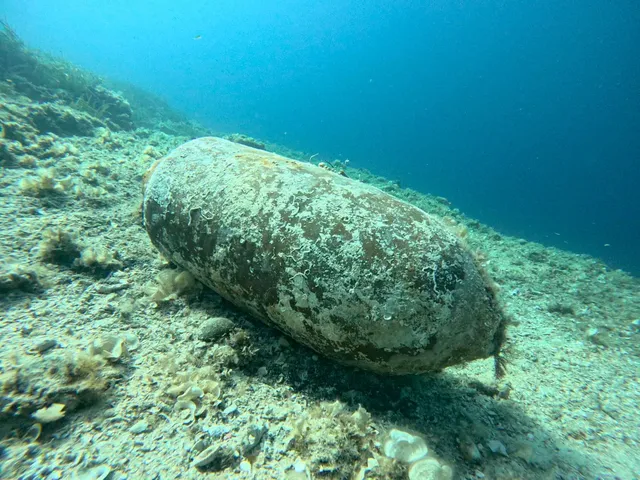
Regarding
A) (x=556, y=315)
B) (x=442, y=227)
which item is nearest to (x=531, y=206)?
(x=556, y=315)

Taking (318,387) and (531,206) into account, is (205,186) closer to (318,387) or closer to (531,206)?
(318,387)

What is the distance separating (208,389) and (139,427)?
1.61 feet

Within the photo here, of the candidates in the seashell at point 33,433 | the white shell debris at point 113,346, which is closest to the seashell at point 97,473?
the seashell at point 33,433

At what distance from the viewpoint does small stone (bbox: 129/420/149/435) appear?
6.27 feet

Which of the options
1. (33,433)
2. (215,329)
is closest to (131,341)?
(215,329)

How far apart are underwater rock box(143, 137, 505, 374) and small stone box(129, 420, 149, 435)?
119 centimetres

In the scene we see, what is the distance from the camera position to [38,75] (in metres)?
10.9

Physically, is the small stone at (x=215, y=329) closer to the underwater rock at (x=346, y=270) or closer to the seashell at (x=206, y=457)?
the underwater rock at (x=346, y=270)

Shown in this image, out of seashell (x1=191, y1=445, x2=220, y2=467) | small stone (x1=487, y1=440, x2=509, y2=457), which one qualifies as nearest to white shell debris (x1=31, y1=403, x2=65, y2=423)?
seashell (x1=191, y1=445, x2=220, y2=467)

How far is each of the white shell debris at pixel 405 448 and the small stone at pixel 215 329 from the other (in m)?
1.77

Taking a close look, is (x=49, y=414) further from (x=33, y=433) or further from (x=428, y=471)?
(x=428, y=471)

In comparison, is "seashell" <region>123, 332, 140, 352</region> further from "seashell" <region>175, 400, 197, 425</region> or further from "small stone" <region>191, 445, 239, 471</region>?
"small stone" <region>191, 445, 239, 471</region>

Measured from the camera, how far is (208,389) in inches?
89.0

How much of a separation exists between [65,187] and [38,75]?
423 inches
